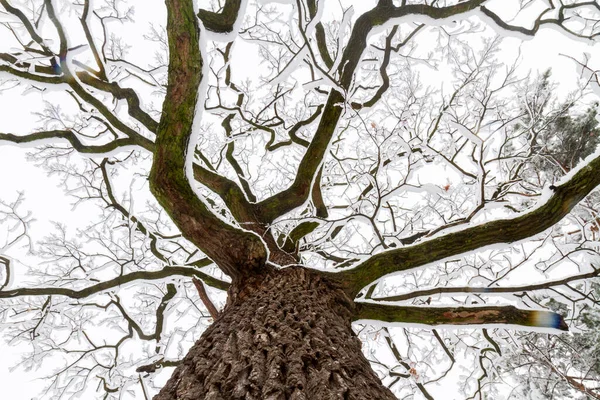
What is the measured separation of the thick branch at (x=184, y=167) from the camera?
2119 millimetres

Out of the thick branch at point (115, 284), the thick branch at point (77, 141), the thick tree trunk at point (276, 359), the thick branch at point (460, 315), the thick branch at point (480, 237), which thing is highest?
the thick branch at point (77, 141)

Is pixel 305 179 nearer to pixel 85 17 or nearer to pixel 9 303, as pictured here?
pixel 85 17

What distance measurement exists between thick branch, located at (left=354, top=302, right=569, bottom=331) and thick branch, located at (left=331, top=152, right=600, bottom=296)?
23 centimetres

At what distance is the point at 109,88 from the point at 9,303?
2.59 m

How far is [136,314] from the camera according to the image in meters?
5.43

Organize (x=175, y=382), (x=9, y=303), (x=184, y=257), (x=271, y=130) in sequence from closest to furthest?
(x=175, y=382), (x=9, y=303), (x=271, y=130), (x=184, y=257)

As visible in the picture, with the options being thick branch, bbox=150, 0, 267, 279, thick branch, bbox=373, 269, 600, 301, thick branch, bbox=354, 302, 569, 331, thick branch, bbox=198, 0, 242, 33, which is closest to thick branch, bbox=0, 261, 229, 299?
thick branch, bbox=150, 0, 267, 279

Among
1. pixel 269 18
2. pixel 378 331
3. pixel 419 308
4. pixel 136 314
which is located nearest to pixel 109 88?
pixel 269 18

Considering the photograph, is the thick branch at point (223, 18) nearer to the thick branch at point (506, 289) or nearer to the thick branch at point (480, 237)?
the thick branch at point (480, 237)

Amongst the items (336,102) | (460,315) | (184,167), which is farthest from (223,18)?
(460,315)

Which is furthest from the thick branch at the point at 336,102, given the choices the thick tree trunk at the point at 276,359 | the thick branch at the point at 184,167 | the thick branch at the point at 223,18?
the thick tree trunk at the point at 276,359

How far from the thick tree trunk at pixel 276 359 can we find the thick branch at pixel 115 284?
4.14ft

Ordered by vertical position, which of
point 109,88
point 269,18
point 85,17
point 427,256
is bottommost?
point 427,256

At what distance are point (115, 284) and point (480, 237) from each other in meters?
3.10
